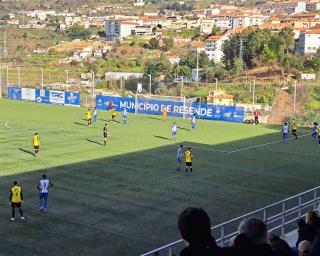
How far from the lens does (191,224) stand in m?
4.82

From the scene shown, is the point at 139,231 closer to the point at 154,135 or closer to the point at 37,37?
the point at 154,135

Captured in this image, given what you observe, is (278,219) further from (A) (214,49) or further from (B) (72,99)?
(A) (214,49)

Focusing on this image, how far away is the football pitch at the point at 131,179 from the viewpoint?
17812mm

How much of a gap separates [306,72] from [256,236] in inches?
3688

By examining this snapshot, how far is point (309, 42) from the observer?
125125mm

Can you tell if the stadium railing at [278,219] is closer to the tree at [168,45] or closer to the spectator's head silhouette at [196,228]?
the spectator's head silhouette at [196,228]

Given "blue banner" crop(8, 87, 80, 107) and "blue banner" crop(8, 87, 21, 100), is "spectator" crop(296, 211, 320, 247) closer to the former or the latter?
"blue banner" crop(8, 87, 80, 107)

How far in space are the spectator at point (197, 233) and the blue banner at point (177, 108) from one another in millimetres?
45214

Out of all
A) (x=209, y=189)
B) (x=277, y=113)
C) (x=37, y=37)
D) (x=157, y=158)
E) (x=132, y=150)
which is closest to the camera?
(x=209, y=189)

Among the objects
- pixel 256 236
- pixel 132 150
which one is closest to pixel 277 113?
→ pixel 132 150

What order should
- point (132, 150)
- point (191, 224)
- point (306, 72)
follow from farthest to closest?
point (306, 72) → point (132, 150) → point (191, 224)

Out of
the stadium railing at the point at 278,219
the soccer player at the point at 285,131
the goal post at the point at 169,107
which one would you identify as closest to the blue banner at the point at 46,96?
the goal post at the point at 169,107

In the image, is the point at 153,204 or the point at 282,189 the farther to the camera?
the point at 282,189

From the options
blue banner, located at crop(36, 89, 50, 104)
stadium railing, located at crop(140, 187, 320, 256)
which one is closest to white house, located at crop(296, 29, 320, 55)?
blue banner, located at crop(36, 89, 50, 104)
